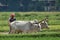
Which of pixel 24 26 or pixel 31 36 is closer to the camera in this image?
pixel 31 36

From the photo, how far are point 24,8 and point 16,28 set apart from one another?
46903mm

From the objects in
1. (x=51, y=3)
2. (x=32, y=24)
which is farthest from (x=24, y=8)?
(x=32, y=24)

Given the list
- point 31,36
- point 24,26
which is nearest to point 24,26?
point 24,26

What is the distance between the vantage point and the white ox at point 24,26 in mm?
13682

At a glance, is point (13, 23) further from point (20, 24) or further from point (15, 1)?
point (15, 1)

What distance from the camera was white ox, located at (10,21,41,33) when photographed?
1368 centimetres

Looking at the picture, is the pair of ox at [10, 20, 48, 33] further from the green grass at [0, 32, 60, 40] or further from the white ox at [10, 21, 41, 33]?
the green grass at [0, 32, 60, 40]

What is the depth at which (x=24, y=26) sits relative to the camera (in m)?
13.9

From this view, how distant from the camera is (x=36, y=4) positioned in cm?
6012

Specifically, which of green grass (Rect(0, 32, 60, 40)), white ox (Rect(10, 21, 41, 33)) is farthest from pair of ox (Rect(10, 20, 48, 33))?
green grass (Rect(0, 32, 60, 40))

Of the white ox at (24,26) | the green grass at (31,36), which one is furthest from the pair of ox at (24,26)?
the green grass at (31,36)

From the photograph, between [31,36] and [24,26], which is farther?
[24,26]

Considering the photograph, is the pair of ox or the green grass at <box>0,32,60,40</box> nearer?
Result: the green grass at <box>0,32,60,40</box>

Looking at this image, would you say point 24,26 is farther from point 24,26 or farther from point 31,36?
point 31,36
